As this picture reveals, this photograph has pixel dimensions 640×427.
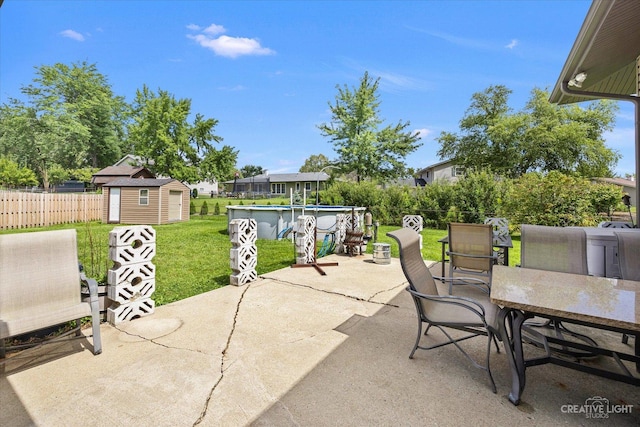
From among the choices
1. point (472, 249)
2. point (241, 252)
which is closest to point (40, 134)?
point (241, 252)

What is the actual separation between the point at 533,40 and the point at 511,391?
42.5 feet

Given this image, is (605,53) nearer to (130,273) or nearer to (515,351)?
(515,351)

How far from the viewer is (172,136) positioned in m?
24.0

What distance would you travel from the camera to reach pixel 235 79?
19641mm

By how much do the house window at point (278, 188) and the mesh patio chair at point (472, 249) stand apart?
3856 centimetres

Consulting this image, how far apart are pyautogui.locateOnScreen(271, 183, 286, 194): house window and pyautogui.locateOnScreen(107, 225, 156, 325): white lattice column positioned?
Result: 3894 centimetres

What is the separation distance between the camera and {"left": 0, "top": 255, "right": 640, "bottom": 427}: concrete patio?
178cm

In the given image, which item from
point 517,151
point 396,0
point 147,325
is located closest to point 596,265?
point 147,325

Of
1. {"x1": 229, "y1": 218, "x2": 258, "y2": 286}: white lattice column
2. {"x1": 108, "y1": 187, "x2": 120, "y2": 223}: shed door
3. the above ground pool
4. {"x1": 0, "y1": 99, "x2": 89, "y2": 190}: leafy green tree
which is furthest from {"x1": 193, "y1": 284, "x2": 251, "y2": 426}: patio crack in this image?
{"x1": 0, "y1": 99, "x2": 89, "y2": 190}: leafy green tree

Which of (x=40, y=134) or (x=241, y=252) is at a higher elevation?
(x=40, y=134)

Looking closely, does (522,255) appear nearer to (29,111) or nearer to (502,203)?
(502,203)

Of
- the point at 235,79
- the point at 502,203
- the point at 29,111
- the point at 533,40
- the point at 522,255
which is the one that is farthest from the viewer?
the point at 29,111

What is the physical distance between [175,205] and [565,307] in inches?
713

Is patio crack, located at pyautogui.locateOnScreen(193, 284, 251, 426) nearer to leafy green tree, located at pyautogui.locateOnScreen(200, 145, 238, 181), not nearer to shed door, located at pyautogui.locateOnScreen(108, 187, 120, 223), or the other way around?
shed door, located at pyautogui.locateOnScreen(108, 187, 120, 223)
